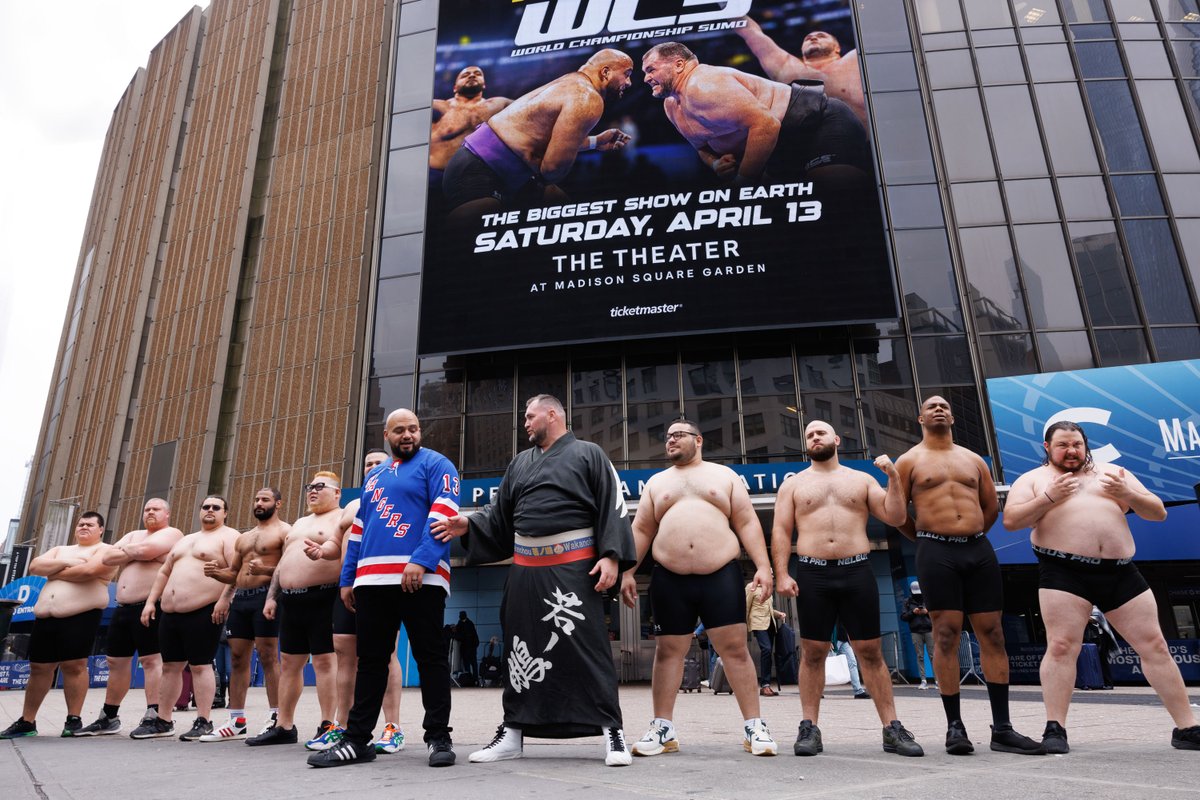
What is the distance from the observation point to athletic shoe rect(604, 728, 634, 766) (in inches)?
150

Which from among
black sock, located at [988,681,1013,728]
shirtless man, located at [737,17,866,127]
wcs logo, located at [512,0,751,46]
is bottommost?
black sock, located at [988,681,1013,728]

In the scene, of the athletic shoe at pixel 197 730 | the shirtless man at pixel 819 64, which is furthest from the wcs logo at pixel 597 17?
the athletic shoe at pixel 197 730

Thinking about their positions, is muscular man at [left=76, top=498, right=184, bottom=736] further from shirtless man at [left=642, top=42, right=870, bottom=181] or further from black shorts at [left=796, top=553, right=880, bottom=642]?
shirtless man at [left=642, top=42, right=870, bottom=181]

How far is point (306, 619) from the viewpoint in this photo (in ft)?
17.7

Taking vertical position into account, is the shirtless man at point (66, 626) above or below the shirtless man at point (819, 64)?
below

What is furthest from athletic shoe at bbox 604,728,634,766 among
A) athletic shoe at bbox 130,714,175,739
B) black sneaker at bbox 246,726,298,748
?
athletic shoe at bbox 130,714,175,739

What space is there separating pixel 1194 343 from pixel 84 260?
40.2 meters

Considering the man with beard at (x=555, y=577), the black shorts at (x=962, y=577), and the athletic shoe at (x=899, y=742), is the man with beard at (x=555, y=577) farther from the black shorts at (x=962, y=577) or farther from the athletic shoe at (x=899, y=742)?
the black shorts at (x=962, y=577)

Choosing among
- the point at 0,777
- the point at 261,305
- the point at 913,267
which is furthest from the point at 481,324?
the point at 0,777

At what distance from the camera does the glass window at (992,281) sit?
1750 cm

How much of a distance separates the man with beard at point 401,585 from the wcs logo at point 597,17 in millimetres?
17841

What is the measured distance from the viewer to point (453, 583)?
17.6m

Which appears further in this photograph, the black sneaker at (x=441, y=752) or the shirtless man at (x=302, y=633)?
the shirtless man at (x=302, y=633)

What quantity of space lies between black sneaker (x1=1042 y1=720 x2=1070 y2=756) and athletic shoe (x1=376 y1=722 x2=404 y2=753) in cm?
364
